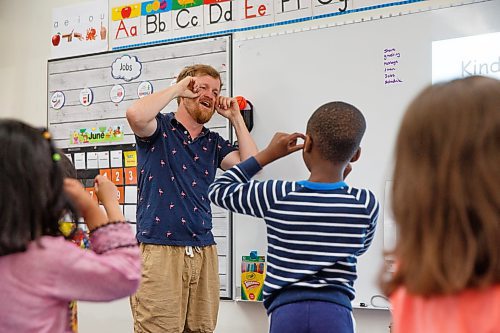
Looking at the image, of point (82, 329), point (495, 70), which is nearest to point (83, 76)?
point (82, 329)

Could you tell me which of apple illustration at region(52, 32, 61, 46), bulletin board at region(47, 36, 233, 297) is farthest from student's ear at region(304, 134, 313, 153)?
apple illustration at region(52, 32, 61, 46)

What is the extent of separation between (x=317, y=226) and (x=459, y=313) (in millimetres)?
757

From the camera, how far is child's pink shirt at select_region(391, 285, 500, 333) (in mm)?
819

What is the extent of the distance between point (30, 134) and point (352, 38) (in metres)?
1.92

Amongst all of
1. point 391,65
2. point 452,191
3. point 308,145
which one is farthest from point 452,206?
point 391,65

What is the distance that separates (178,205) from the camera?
2475 mm

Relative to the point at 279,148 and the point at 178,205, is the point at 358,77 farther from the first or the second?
the point at 279,148

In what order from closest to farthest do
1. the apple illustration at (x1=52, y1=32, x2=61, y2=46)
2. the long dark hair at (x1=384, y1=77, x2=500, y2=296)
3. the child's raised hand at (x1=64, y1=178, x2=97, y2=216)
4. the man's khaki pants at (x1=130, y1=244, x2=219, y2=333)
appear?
the long dark hair at (x1=384, y1=77, x2=500, y2=296) < the child's raised hand at (x1=64, y1=178, x2=97, y2=216) < the man's khaki pants at (x1=130, y1=244, x2=219, y2=333) < the apple illustration at (x1=52, y1=32, x2=61, y2=46)

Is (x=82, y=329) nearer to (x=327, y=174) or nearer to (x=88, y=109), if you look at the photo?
(x=88, y=109)

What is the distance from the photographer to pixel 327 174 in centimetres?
167

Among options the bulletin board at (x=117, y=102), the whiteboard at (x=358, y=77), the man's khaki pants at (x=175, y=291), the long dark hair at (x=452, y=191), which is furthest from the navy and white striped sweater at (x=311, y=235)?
the bulletin board at (x=117, y=102)

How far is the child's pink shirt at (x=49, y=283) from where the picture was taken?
1158 mm

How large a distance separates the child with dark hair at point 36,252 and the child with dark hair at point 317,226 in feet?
1.72

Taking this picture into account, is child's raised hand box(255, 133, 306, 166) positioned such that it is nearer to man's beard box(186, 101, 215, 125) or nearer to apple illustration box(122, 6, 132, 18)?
man's beard box(186, 101, 215, 125)
